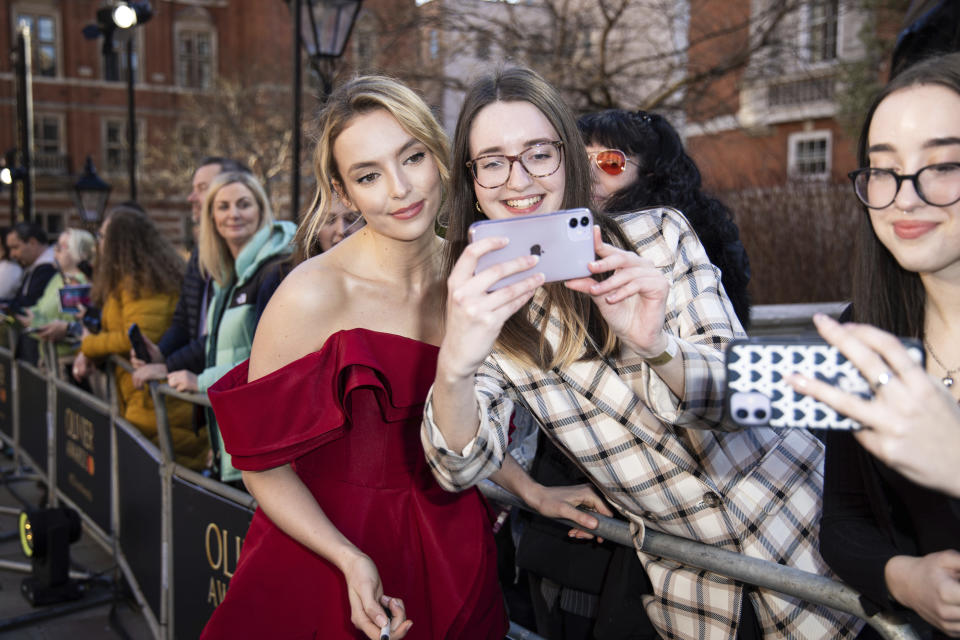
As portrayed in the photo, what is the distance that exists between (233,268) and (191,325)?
0.55 metres

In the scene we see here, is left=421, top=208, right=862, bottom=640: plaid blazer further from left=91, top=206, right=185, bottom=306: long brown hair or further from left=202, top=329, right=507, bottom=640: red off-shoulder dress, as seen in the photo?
left=91, top=206, right=185, bottom=306: long brown hair

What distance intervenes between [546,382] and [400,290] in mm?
581

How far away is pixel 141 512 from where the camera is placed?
14.4 feet

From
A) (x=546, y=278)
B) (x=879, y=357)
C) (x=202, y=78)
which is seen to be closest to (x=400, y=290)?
(x=546, y=278)

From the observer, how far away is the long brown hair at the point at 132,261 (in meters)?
5.53

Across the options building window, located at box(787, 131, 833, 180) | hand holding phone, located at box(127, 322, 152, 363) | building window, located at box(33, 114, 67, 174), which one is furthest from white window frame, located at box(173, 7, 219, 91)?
hand holding phone, located at box(127, 322, 152, 363)

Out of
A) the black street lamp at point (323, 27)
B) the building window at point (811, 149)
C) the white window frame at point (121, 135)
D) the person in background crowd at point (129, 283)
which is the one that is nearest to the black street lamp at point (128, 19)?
the black street lamp at point (323, 27)

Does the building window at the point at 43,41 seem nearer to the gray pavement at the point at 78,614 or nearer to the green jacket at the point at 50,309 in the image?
the green jacket at the point at 50,309

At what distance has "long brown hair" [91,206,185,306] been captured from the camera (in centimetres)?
553

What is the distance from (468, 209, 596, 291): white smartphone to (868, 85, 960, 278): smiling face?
510 millimetres

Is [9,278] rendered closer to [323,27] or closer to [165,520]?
[323,27]

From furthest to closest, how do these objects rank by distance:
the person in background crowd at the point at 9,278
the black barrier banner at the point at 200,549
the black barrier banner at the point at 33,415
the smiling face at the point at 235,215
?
the person in background crowd at the point at 9,278
the black barrier banner at the point at 33,415
the smiling face at the point at 235,215
the black barrier banner at the point at 200,549

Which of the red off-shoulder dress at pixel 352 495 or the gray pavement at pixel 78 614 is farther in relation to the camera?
the gray pavement at pixel 78 614

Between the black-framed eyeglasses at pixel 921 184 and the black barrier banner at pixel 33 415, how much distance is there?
6.29 metres
